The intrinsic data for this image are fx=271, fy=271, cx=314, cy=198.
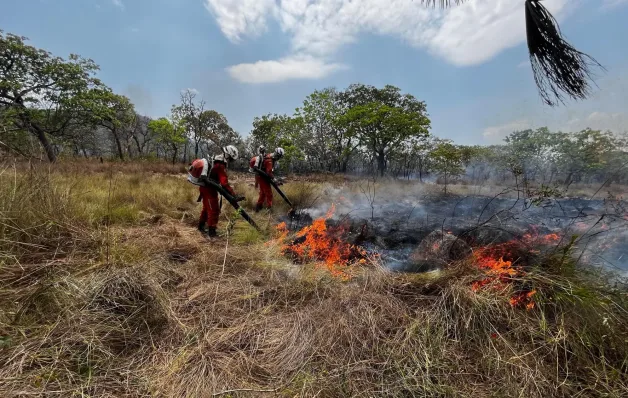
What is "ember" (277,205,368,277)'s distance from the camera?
3.99 m

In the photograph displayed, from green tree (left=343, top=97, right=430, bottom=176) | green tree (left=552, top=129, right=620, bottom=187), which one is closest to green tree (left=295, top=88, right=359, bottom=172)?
green tree (left=343, top=97, right=430, bottom=176)

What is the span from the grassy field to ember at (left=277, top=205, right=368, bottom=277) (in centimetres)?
72

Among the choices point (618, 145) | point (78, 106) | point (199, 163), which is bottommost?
point (199, 163)

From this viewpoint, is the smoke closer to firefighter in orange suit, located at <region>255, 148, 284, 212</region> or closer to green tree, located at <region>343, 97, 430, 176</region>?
firefighter in orange suit, located at <region>255, 148, 284, 212</region>

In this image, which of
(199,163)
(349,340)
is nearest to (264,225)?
(199,163)

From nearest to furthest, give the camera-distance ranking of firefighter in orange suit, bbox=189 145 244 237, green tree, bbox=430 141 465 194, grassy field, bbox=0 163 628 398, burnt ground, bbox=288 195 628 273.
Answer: grassy field, bbox=0 163 628 398 < burnt ground, bbox=288 195 628 273 < firefighter in orange suit, bbox=189 145 244 237 < green tree, bbox=430 141 465 194

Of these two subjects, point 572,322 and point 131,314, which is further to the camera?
point 131,314

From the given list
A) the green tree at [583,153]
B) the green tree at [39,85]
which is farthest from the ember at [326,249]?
the green tree at [39,85]

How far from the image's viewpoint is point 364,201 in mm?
10734

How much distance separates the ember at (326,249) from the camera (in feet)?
13.1

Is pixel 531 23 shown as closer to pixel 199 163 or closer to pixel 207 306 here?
pixel 207 306

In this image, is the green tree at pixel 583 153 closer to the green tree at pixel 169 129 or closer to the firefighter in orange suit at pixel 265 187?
the firefighter in orange suit at pixel 265 187

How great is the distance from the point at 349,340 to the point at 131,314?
191 cm

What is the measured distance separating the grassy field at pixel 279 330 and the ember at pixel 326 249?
2.35ft
